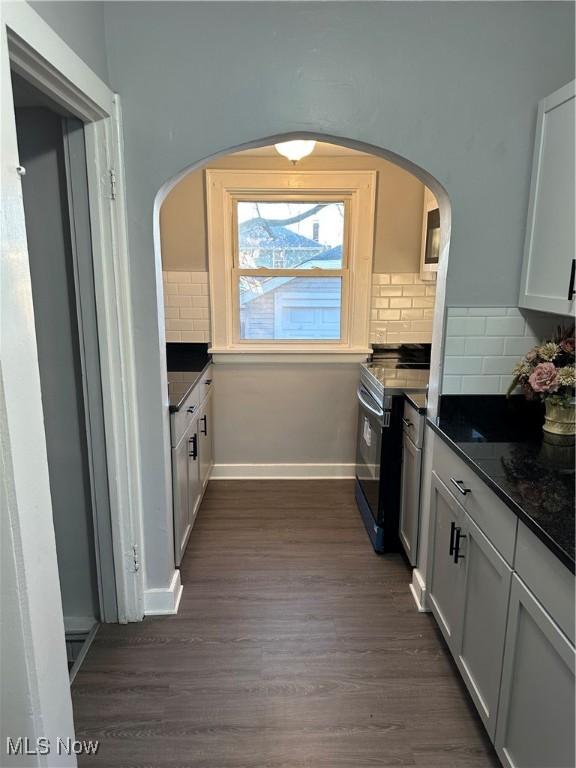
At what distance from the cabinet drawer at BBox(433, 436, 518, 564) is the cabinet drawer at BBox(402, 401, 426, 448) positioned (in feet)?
0.66

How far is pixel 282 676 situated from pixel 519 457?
1.23 meters

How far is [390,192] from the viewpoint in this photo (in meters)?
3.48

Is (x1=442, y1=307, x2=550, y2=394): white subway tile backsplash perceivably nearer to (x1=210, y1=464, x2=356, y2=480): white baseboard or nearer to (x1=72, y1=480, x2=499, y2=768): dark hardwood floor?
(x1=72, y1=480, x2=499, y2=768): dark hardwood floor

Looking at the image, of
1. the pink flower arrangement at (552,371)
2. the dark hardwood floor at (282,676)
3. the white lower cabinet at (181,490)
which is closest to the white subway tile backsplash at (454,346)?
the pink flower arrangement at (552,371)

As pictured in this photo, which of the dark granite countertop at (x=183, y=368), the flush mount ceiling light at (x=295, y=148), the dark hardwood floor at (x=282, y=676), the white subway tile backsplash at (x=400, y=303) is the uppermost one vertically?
the flush mount ceiling light at (x=295, y=148)

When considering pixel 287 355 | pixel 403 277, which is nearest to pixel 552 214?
pixel 403 277

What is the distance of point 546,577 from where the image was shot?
4.04 ft

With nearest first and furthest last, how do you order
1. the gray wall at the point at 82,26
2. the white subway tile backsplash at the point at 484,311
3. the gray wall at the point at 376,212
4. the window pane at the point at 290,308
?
1. the gray wall at the point at 82,26
2. the white subway tile backsplash at the point at 484,311
3. the gray wall at the point at 376,212
4. the window pane at the point at 290,308

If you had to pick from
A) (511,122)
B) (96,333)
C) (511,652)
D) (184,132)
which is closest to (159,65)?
(184,132)

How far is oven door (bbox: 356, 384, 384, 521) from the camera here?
9.26 ft

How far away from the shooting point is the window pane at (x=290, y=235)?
11.7ft

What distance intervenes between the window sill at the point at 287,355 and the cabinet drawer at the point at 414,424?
1.09m

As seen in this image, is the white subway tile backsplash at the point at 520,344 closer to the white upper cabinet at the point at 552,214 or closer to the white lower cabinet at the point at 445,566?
the white upper cabinet at the point at 552,214

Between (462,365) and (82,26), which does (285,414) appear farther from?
(82,26)
